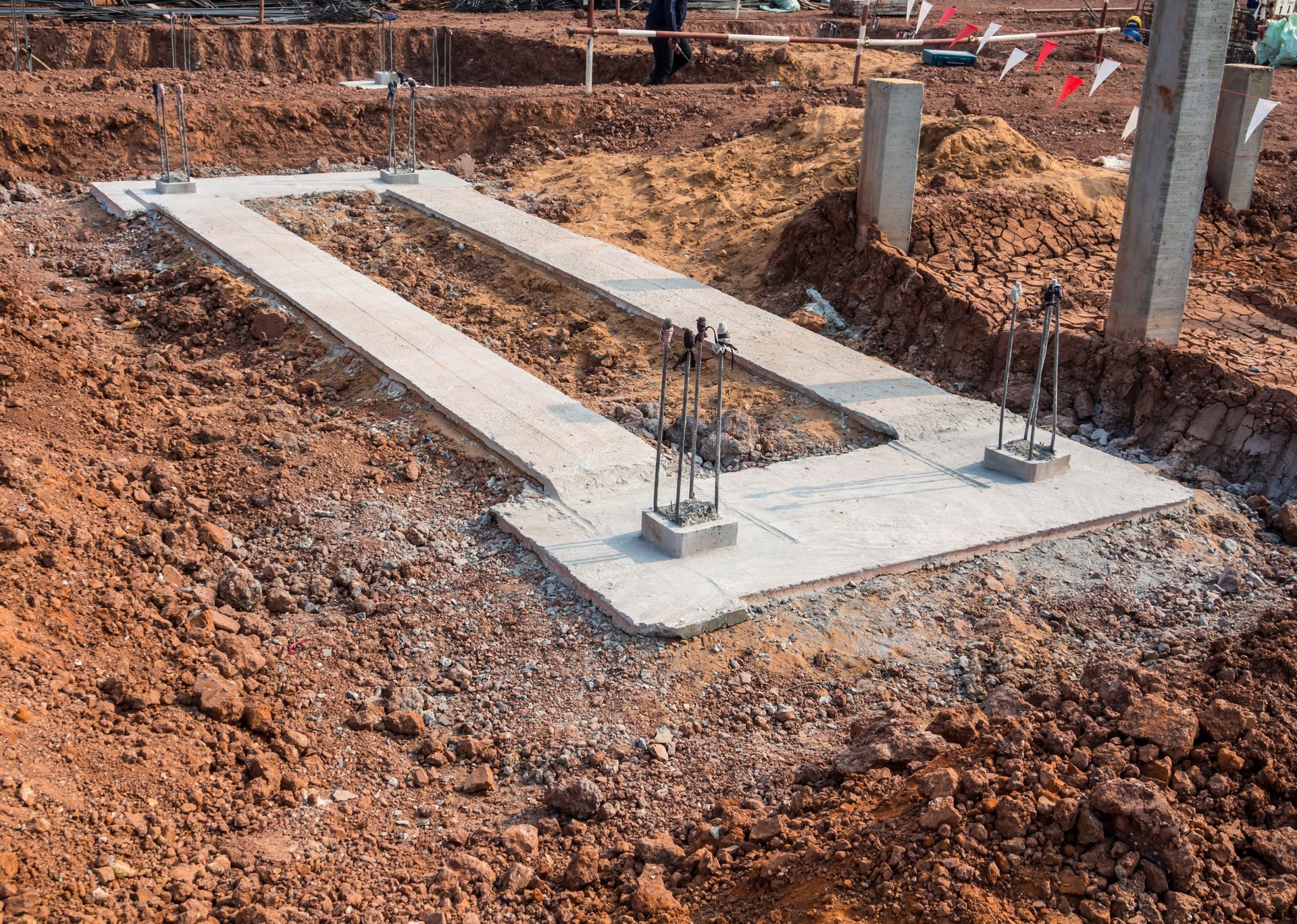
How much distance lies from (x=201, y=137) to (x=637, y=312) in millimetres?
7601

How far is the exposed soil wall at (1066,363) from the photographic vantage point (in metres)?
8.34

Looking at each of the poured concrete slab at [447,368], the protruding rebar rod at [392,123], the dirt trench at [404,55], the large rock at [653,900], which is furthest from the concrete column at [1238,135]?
the large rock at [653,900]

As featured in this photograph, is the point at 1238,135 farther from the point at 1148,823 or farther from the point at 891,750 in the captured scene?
the point at 1148,823

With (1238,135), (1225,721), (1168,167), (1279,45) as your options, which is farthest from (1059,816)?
(1279,45)

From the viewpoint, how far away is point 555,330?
1024cm

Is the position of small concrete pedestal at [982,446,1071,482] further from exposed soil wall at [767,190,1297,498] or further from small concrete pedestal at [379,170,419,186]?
small concrete pedestal at [379,170,419,186]

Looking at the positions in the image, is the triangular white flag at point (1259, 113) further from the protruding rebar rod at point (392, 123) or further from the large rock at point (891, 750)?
the protruding rebar rod at point (392, 123)

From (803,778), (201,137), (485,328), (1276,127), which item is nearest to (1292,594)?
(803,778)

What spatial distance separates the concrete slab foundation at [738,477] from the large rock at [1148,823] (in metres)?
2.17

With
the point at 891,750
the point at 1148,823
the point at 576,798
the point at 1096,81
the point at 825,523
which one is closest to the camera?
the point at 1148,823

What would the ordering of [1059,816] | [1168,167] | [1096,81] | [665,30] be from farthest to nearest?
[665,30], [1096,81], [1168,167], [1059,816]

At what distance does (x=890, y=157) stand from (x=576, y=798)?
7.13m

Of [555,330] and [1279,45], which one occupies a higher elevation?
[1279,45]

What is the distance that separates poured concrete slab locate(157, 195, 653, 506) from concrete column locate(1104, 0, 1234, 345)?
382 centimetres
